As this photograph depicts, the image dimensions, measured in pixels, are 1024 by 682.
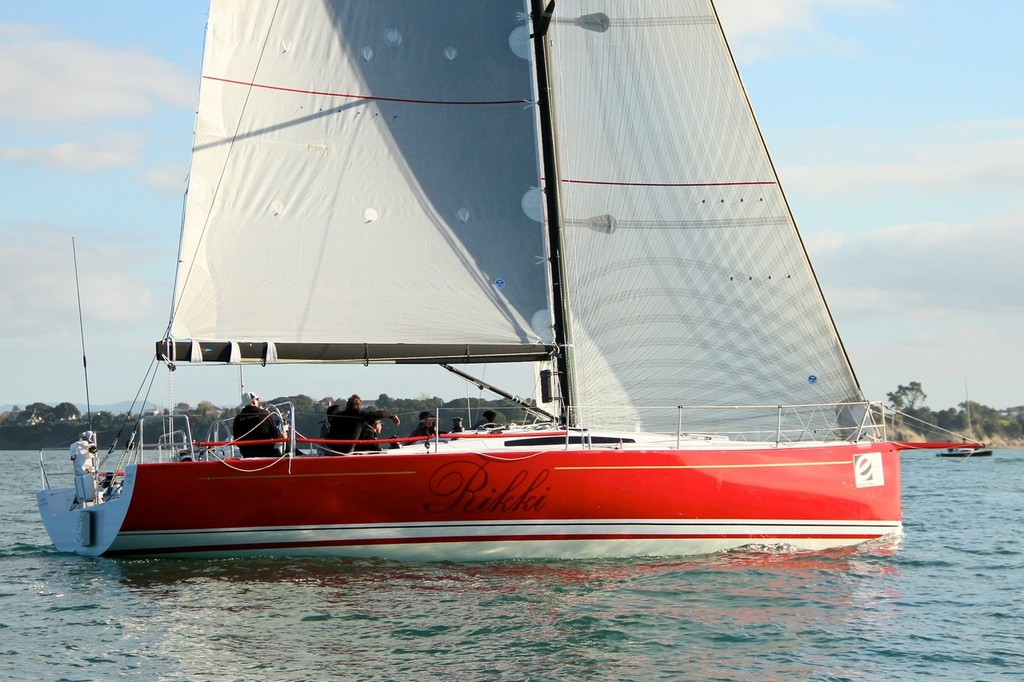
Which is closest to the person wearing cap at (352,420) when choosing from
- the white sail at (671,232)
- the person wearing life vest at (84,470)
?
the white sail at (671,232)

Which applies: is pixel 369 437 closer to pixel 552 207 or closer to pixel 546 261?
pixel 546 261

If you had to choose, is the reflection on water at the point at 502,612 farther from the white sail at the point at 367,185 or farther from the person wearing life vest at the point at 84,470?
the white sail at the point at 367,185

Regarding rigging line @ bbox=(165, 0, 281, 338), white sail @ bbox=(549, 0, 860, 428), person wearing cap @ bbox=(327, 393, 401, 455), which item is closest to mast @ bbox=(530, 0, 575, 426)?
white sail @ bbox=(549, 0, 860, 428)

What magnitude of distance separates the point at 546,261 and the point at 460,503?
3.40 meters

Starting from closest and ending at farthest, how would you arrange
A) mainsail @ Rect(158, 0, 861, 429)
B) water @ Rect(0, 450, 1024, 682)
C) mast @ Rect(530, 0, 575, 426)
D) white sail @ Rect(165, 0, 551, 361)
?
water @ Rect(0, 450, 1024, 682)
white sail @ Rect(165, 0, 551, 361)
mainsail @ Rect(158, 0, 861, 429)
mast @ Rect(530, 0, 575, 426)

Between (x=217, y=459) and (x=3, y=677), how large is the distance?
4781 mm

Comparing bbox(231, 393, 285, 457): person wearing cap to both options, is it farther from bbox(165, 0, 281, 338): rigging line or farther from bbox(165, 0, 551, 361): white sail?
bbox(165, 0, 281, 338): rigging line

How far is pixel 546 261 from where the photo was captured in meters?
14.6

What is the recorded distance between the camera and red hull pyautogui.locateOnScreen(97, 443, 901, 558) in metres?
12.8

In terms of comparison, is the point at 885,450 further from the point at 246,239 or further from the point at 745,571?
the point at 246,239

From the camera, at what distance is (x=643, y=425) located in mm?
14773

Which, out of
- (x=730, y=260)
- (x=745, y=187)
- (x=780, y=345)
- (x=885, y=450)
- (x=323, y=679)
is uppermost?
(x=745, y=187)

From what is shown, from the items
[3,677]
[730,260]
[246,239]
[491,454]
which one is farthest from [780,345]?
[3,677]

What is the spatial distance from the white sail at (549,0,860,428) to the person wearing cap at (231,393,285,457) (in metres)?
3.78
